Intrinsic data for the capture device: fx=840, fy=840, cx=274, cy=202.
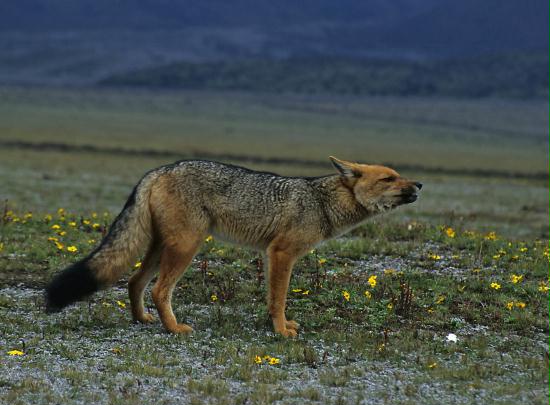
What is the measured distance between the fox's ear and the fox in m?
0.01

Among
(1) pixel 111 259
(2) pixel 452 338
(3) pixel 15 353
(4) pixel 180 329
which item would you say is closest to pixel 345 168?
(2) pixel 452 338

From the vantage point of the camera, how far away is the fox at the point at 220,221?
9.85 m

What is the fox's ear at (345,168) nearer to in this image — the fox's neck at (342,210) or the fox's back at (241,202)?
the fox's neck at (342,210)

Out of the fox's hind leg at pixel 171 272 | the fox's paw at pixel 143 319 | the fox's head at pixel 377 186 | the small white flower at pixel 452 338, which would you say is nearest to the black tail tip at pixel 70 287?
the fox's hind leg at pixel 171 272

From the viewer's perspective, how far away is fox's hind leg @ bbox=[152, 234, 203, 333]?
9859 mm

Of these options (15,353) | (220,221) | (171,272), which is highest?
(220,221)

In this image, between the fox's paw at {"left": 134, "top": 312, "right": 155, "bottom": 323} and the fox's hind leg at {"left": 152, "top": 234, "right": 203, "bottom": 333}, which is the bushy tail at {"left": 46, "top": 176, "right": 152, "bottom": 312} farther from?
the fox's paw at {"left": 134, "top": 312, "right": 155, "bottom": 323}

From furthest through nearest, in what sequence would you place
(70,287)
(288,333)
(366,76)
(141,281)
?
1. (366,76)
2. (141,281)
3. (288,333)
4. (70,287)

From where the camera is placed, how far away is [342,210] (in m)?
10.7

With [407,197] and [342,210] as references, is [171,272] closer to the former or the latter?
Result: [342,210]

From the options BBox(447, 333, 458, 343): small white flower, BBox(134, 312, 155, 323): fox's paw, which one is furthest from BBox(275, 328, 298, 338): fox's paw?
BBox(447, 333, 458, 343): small white flower

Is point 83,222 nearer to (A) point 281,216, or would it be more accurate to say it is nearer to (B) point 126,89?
(A) point 281,216

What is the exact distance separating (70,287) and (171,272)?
1178mm

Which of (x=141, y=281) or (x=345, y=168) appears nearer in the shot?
(x=141, y=281)
